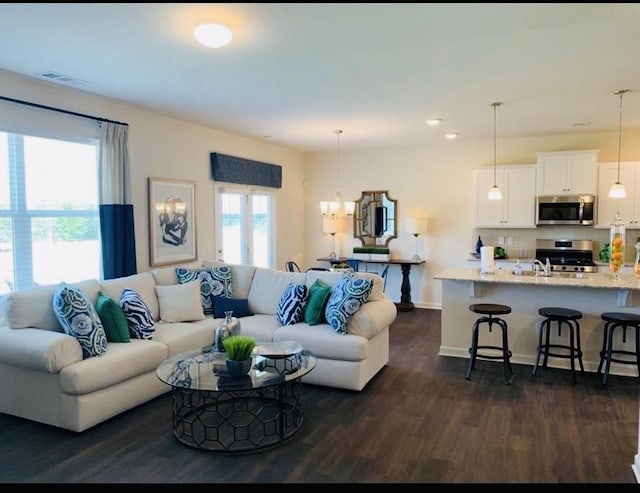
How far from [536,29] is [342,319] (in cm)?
259

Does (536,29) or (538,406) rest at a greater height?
(536,29)

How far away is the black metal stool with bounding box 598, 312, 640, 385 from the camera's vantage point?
165 inches

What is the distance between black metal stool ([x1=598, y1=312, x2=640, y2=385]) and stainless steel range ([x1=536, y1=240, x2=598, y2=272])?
217 centimetres

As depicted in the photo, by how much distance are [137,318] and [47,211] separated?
142 centimetres

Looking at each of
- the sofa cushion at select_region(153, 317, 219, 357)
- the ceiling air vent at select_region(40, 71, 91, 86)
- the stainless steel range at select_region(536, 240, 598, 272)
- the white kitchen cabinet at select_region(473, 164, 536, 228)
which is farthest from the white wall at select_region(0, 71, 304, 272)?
the stainless steel range at select_region(536, 240, 598, 272)

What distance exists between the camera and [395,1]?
8.43 feet

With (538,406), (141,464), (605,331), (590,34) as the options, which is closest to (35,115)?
(141,464)

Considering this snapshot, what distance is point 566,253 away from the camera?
22.6ft

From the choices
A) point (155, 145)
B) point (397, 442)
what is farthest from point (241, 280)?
point (397, 442)

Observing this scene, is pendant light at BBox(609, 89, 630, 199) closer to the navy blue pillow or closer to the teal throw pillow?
the teal throw pillow

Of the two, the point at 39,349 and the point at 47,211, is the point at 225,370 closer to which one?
the point at 39,349

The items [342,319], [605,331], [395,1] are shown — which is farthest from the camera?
[605,331]
